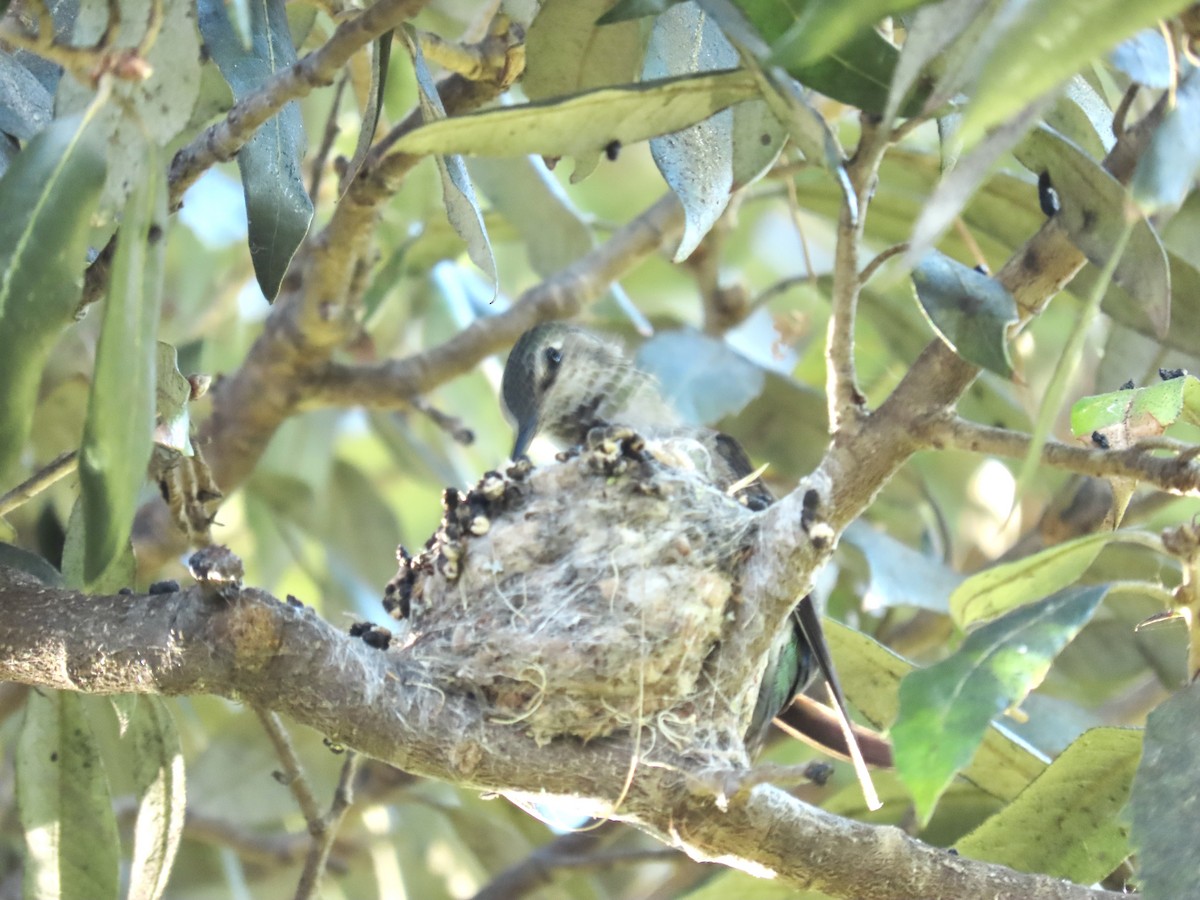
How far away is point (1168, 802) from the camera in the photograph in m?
1.32

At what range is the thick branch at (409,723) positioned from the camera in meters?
1.34

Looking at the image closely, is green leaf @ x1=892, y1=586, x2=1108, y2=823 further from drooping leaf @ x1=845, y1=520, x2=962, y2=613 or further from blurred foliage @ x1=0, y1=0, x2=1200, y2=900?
drooping leaf @ x1=845, y1=520, x2=962, y2=613

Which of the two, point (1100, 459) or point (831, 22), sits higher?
point (831, 22)

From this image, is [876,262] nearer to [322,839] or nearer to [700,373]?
[322,839]

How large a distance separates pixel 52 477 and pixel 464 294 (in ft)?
6.65

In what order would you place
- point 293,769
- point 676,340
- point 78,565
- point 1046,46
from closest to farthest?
point 1046,46
point 78,565
point 293,769
point 676,340

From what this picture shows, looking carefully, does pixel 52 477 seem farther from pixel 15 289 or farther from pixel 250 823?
pixel 250 823

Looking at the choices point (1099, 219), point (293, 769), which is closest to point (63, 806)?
point (293, 769)

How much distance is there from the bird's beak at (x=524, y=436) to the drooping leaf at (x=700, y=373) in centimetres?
40

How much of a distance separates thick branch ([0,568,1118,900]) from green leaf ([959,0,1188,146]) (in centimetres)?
79

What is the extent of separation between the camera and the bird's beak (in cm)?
299

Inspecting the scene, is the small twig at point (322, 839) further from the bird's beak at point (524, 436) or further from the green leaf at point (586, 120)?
the bird's beak at point (524, 436)

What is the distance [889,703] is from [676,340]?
0.95 meters

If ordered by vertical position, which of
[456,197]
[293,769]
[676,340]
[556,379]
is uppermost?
[556,379]
